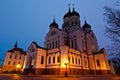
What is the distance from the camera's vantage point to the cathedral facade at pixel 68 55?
2932 centimetres

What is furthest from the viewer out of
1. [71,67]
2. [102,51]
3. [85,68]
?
[102,51]

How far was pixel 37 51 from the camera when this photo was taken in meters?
30.0

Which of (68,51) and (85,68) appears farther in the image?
(85,68)

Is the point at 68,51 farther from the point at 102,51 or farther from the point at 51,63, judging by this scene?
the point at 102,51

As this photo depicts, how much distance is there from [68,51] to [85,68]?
9160 millimetres

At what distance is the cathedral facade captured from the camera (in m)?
29.3

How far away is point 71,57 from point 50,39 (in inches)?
495

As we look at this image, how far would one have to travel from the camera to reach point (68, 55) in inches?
1176

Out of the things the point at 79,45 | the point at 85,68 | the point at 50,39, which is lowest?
the point at 85,68

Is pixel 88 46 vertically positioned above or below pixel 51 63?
above

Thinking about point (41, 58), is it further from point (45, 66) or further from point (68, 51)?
point (68, 51)

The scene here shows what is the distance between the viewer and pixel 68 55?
98.0 feet

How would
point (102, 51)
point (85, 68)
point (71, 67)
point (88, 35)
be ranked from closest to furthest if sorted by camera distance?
1. point (71, 67)
2. point (85, 68)
3. point (102, 51)
4. point (88, 35)

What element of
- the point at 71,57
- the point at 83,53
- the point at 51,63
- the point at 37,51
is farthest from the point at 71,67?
the point at 37,51
